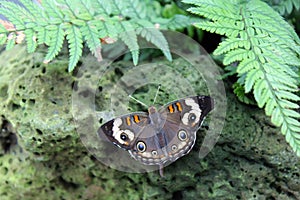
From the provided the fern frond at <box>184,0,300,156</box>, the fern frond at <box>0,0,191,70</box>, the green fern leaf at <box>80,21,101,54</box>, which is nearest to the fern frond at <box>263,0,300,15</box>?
the fern frond at <box>184,0,300,156</box>

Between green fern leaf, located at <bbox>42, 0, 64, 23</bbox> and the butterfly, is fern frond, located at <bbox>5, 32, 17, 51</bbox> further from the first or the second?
the butterfly

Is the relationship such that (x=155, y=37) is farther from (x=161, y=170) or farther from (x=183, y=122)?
(x=161, y=170)

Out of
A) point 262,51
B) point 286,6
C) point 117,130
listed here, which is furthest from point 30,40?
point 286,6

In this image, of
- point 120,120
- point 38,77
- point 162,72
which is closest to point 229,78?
point 162,72

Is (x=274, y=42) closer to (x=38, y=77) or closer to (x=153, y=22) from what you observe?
(x=153, y=22)

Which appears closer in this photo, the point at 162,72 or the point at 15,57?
the point at 162,72
